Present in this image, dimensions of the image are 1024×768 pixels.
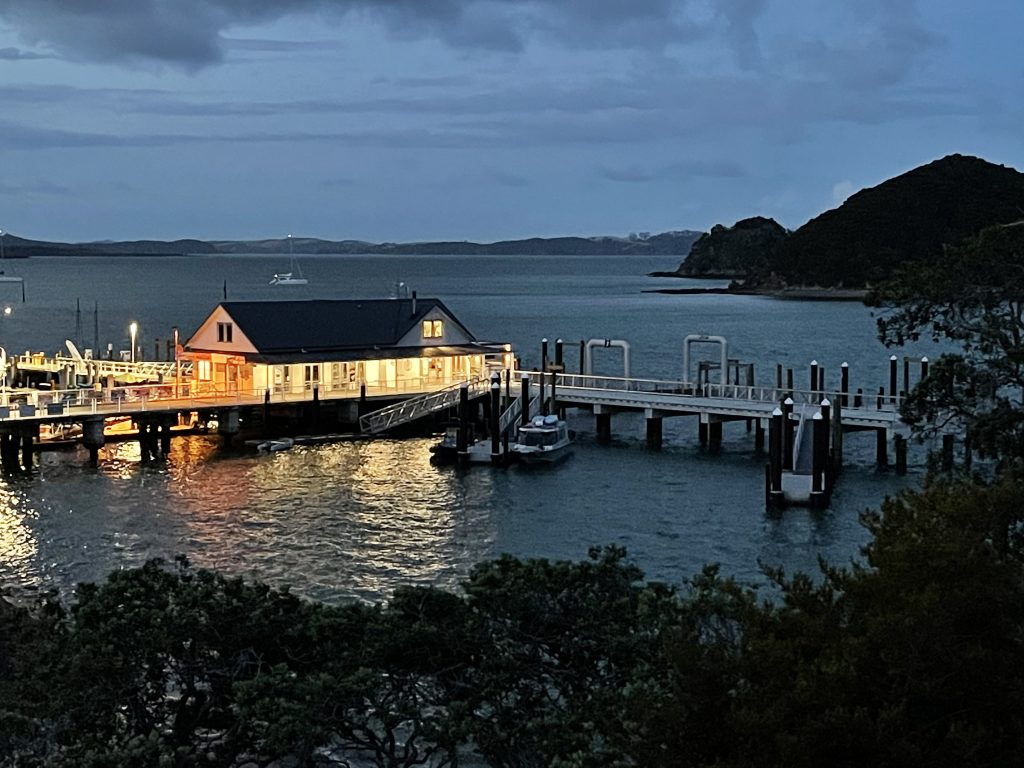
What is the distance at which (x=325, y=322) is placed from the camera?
59.0m

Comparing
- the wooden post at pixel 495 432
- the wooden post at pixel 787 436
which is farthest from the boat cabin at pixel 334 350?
the wooden post at pixel 787 436

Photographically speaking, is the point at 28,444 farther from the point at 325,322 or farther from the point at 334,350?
the point at 325,322

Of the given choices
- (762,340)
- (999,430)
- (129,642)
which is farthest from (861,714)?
(762,340)

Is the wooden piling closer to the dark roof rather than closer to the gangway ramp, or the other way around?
the gangway ramp

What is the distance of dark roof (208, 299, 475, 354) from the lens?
186 feet

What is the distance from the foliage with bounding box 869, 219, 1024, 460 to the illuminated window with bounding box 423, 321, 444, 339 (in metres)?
36.8

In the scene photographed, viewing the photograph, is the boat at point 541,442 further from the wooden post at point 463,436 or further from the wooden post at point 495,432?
the wooden post at point 463,436

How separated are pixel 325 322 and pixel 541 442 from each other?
14.7 meters

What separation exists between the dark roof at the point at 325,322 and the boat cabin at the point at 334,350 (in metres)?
0.04

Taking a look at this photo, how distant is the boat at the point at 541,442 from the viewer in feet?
157

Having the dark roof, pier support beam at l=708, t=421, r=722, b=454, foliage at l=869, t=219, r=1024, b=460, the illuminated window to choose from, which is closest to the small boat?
the dark roof

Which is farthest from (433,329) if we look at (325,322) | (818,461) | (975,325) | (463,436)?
(975,325)

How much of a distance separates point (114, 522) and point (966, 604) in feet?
101

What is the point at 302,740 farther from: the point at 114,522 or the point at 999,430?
the point at 114,522
